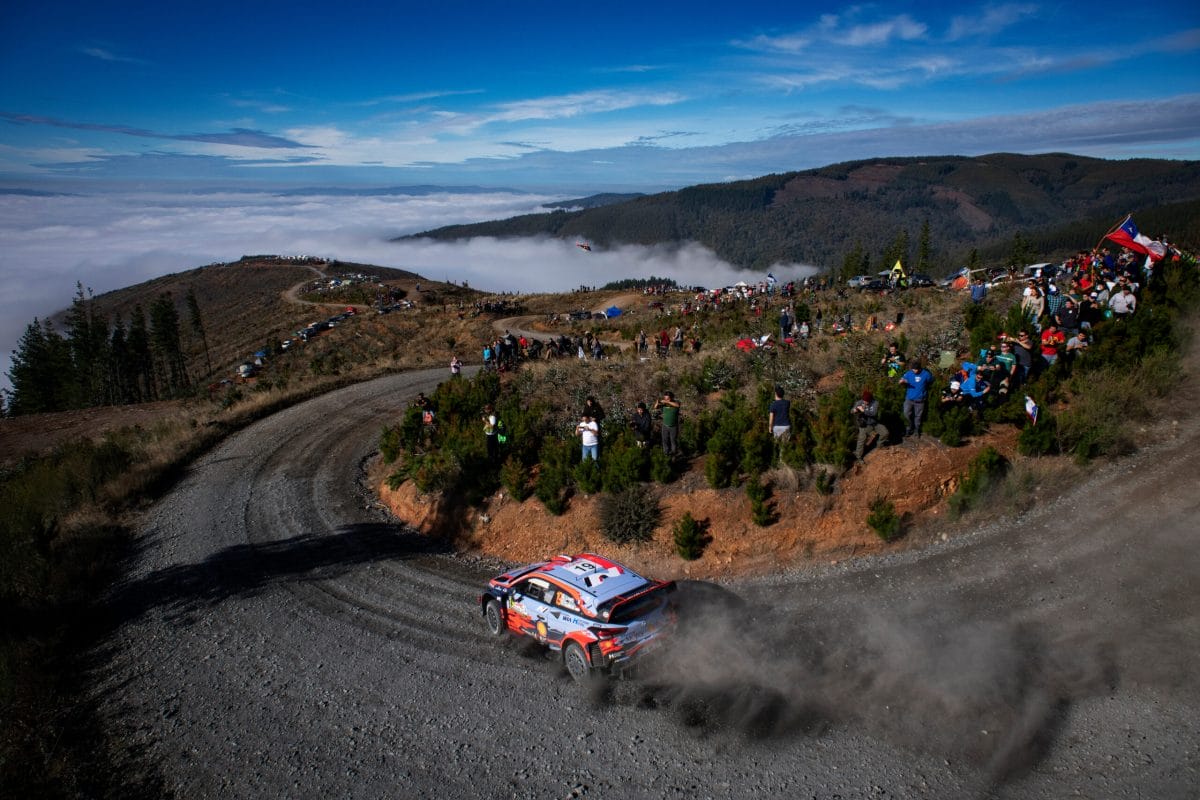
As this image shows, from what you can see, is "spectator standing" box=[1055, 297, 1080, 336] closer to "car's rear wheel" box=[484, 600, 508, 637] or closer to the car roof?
the car roof

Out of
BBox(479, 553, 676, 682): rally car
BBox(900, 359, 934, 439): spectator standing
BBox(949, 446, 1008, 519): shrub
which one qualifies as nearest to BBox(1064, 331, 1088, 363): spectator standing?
BBox(900, 359, 934, 439): spectator standing

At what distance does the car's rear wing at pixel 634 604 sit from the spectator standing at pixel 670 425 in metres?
4.87

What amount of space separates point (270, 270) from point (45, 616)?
159162mm

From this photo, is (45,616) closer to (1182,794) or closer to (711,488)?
(711,488)

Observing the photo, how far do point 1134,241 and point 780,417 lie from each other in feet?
51.1

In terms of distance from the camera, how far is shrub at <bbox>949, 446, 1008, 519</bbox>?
515 inches

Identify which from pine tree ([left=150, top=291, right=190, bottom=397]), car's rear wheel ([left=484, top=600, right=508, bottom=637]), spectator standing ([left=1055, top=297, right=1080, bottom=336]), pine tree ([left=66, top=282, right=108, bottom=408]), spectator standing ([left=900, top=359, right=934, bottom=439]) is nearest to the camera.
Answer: car's rear wheel ([left=484, top=600, right=508, bottom=637])

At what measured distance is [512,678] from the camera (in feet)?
34.3

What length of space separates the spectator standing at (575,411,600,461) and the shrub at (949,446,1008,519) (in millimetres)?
7496

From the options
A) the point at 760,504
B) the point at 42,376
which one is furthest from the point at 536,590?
the point at 42,376

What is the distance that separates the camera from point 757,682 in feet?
31.4

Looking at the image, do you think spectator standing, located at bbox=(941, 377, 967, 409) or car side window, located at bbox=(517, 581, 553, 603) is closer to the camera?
car side window, located at bbox=(517, 581, 553, 603)

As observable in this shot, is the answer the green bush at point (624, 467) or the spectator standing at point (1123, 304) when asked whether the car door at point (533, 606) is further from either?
the spectator standing at point (1123, 304)

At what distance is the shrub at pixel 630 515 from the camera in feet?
45.9
